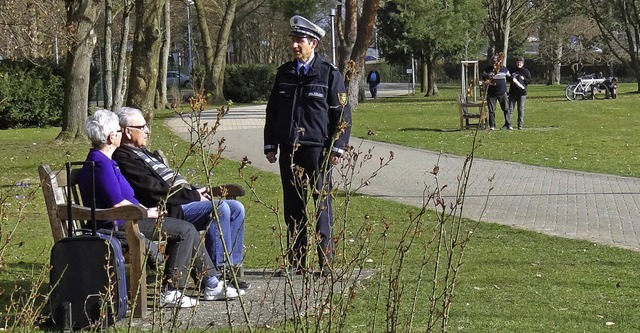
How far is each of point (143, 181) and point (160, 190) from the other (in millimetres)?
130

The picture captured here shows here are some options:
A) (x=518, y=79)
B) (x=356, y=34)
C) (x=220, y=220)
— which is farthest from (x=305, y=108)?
(x=356, y=34)

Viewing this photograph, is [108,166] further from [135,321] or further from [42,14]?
[42,14]

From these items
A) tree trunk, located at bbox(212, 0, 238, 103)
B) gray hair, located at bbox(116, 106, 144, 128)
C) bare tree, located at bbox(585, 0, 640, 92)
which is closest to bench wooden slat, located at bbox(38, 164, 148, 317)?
gray hair, located at bbox(116, 106, 144, 128)

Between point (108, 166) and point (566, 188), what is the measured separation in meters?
8.76

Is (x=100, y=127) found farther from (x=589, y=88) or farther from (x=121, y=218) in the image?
(x=589, y=88)

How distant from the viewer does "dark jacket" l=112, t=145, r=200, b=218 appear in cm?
696

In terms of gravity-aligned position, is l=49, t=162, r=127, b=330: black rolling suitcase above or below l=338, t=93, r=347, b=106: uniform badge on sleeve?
below

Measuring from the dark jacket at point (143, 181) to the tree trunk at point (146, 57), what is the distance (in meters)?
8.90

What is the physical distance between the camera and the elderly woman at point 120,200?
655cm

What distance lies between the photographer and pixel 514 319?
645 centimetres

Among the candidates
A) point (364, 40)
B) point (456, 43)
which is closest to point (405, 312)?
point (364, 40)

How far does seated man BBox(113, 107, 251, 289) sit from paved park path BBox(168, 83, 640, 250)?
283 centimetres

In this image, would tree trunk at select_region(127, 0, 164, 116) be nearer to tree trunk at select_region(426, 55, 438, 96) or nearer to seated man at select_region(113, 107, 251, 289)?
seated man at select_region(113, 107, 251, 289)

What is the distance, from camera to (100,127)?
22.2ft
